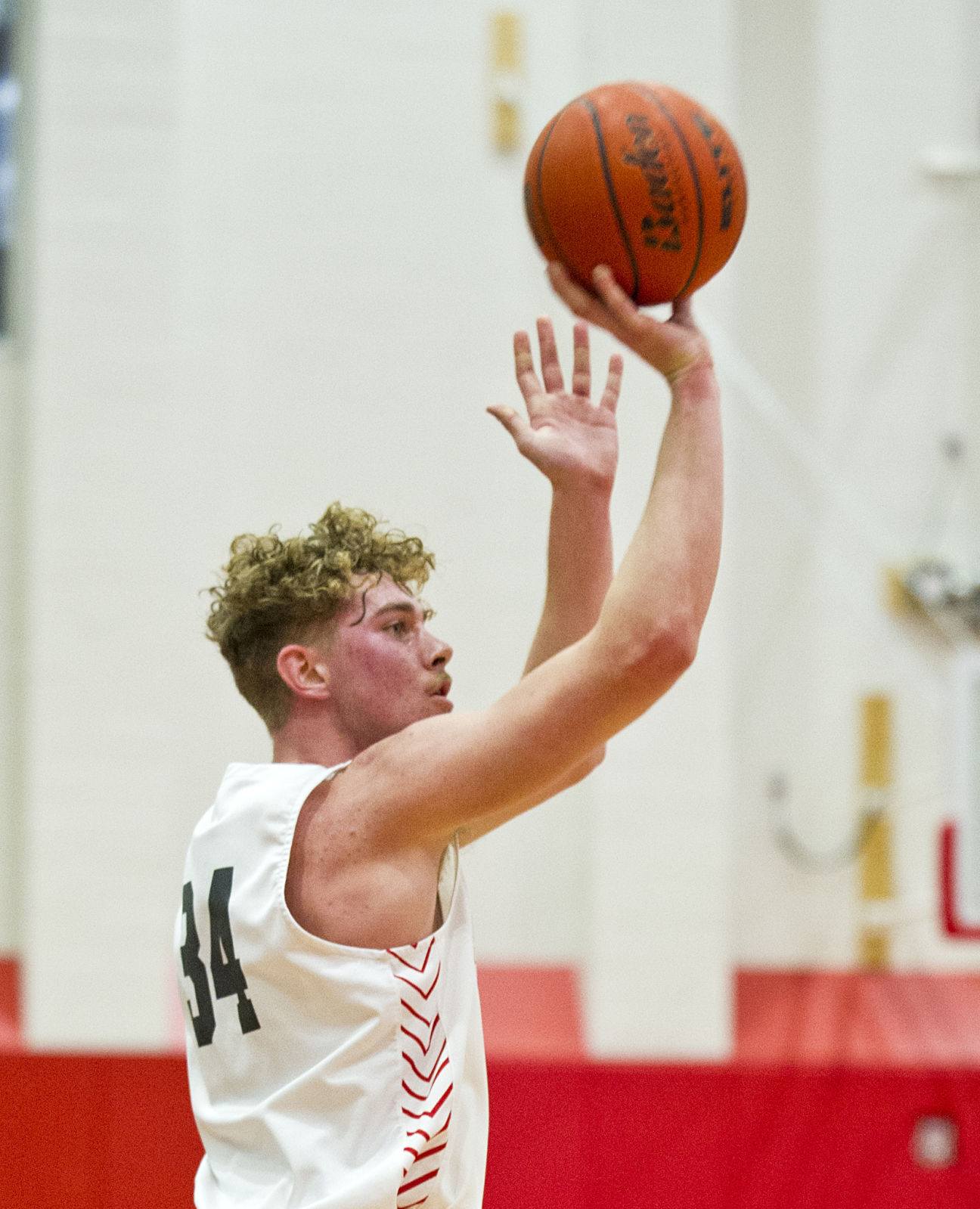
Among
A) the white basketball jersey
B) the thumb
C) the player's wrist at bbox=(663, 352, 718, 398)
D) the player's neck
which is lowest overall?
the white basketball jersey

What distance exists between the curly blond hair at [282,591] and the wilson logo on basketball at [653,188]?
490 mm

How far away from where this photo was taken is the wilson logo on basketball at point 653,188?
62.2 inches

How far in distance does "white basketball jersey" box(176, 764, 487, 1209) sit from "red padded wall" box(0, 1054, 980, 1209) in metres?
2.12

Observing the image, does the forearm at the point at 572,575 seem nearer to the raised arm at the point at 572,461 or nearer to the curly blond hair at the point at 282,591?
the raised arm at the point at 572,461

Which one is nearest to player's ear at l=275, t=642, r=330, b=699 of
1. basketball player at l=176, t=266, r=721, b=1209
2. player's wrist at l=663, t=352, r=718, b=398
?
basketball player at l=176, t=266, r=721, b=1209

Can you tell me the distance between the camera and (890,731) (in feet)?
15.4

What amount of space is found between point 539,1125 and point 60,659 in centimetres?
208

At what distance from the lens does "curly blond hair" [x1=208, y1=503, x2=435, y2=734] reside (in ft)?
5.15

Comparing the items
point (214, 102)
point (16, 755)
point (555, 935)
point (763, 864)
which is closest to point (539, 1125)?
point (555, 935)

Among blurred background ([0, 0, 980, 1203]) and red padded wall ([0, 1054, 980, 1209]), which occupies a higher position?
blurred background ([0, 0, 980, 1203])

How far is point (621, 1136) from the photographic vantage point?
11.7ft

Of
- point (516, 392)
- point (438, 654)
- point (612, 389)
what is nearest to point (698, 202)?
point (612, 389)

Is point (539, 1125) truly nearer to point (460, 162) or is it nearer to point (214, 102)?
point (460, 162)

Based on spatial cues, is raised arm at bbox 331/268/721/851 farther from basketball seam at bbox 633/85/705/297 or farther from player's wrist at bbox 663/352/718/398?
basketball seam at bbox 633/85/705/297
